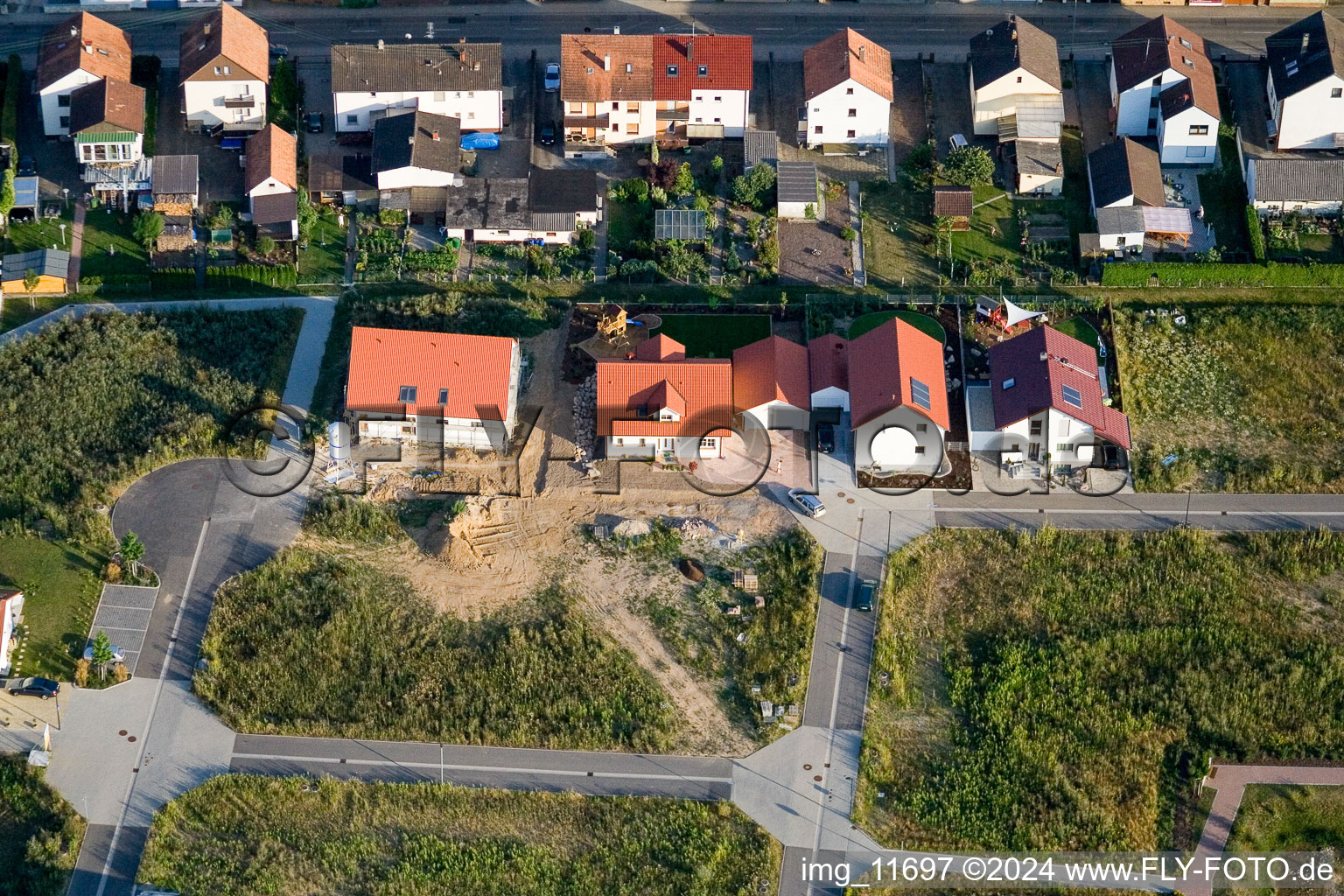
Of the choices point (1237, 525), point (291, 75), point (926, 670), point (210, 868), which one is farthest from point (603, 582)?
point (291, 75)

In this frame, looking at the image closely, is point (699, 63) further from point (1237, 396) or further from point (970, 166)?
point (1237, 396)

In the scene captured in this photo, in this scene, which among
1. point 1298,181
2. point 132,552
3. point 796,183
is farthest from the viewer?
point 796,183

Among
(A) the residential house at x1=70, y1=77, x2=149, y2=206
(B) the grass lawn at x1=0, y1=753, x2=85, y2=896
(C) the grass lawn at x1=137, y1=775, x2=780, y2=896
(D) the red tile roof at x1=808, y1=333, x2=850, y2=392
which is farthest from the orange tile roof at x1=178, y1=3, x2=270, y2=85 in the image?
(C) the grass lawn at x1=137, y1=775, x2=780, y2=896

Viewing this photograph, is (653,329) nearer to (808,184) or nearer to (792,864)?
(808,184)

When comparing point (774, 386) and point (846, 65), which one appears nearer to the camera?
point (774, 386)

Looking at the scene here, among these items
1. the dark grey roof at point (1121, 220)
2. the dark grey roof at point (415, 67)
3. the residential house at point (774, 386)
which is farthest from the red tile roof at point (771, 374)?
the dark grey roof at point (415, 67)

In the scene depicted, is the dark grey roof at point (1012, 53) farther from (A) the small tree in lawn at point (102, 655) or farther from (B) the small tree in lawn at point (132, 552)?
(A) the small tree in lawn at point (102, 655)

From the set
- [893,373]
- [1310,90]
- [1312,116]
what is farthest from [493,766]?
[1310,90]
